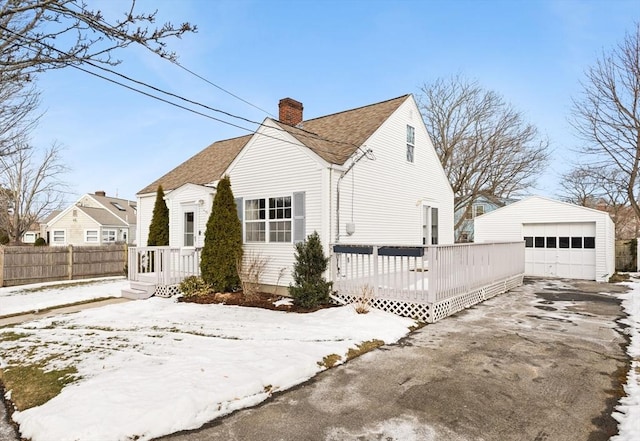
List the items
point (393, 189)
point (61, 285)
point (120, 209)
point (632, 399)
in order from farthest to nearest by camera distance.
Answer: point (120, 209) → point (61, 285) → point (393, 189) → point (632, 399)

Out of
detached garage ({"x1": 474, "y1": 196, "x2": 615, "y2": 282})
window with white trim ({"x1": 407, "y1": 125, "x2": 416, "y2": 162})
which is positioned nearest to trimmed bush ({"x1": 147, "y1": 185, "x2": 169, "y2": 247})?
window with white trim ({"x1": 407, "y1": 125, "x2": 416, "y2": 162})

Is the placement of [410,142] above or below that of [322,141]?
above

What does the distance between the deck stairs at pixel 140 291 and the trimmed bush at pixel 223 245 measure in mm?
1677

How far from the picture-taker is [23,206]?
1040 inches

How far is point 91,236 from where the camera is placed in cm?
3188

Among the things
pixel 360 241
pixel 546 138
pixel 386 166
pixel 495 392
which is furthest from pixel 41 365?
pixel 546 138

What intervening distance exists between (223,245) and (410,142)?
7.46 m

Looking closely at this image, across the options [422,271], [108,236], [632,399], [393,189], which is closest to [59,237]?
[108,236]

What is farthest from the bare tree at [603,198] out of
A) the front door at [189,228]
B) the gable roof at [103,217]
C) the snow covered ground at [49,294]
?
the gable roof at [103,217]

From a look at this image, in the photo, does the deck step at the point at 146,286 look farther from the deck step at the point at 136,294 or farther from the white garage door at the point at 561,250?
the white garage door at the point at 561,250

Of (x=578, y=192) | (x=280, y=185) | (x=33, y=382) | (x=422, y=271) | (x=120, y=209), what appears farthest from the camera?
(x=120, y=209)

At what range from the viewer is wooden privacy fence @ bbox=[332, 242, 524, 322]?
7.96m

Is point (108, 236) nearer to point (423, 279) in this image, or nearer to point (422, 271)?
point (423, 279)

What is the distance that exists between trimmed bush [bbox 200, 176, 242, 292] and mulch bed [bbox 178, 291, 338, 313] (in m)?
0.40
